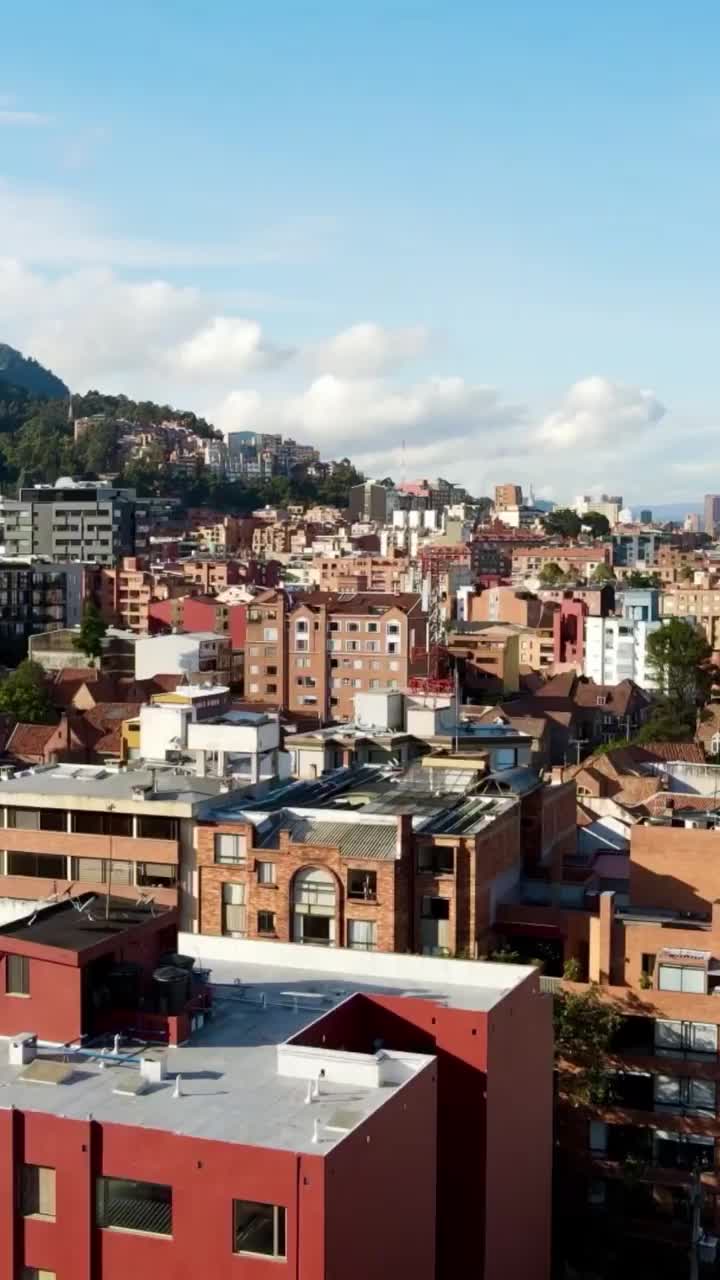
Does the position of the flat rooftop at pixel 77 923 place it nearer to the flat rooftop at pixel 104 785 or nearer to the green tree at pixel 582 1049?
the green tree at pixel 582 1049

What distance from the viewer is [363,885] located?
2381cm

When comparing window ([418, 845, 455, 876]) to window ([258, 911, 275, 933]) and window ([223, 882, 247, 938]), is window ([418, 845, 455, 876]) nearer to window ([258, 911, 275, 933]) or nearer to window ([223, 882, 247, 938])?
window ([258, 911, 275, 933])

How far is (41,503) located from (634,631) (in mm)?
45846

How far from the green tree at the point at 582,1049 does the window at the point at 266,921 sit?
464cm

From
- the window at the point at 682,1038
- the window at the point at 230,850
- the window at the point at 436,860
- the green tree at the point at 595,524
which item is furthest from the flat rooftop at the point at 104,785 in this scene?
the green tree at the point at 595,524

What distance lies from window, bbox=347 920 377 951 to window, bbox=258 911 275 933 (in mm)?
1308

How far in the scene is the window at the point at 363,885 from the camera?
23.7 m

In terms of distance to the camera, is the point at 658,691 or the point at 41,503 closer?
the point at 658,691

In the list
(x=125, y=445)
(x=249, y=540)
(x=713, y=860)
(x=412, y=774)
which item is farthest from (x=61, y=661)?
(x=125, y=445)

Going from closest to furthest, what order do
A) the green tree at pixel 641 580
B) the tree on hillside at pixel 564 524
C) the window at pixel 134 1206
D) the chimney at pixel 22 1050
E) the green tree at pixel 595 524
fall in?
the window at pixel 134 1206
the chimney at pixel 22 1050
the green tree at pixel 641 580
the tree on hillside at pixel 564 524
the green tree at pixel 595 524

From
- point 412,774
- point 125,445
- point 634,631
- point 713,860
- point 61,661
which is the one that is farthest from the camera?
point 125,445

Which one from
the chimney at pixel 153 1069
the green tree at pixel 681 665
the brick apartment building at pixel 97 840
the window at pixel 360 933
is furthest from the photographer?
the green tree at pixel 681 665

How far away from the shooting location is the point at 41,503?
10988cm

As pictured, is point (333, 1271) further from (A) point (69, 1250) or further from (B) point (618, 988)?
(B) point (618, 988)
